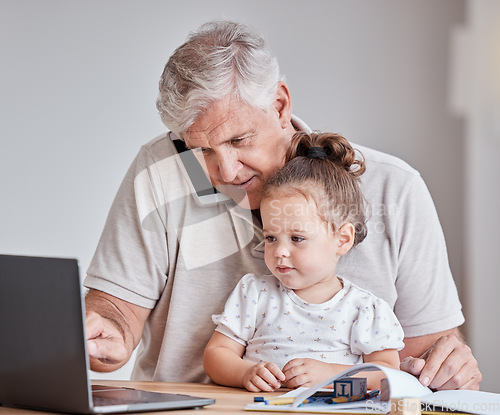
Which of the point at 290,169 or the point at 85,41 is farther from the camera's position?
the point at 85,41

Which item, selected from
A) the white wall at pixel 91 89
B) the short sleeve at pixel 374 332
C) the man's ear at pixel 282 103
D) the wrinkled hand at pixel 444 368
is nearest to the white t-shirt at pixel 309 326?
the short sleeve at pixel 374 332

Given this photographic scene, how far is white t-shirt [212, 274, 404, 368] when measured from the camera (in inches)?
48.3

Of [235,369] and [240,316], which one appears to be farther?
[240,316]

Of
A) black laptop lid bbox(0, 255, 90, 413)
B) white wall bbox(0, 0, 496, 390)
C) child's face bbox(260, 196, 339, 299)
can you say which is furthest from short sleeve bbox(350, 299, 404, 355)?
white wall bbox(0, 0, 496, 390)

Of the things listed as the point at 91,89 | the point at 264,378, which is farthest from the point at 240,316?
the point at 91,89

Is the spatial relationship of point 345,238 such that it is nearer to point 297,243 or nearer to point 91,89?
point 297,243

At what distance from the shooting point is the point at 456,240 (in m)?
2.31

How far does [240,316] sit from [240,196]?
0.28m

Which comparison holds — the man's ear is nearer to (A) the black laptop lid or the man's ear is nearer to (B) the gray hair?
(B) the gray hair

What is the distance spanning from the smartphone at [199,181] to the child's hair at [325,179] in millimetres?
167

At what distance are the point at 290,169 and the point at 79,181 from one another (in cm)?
148

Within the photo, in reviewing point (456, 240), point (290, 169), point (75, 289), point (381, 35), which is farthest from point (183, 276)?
point (381, 35)

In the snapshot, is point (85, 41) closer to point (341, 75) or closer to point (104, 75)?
point (104, 75)

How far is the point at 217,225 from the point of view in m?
1.50
